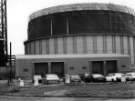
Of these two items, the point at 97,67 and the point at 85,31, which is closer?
the point at 97,67

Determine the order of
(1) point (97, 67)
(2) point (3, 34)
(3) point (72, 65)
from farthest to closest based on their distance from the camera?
1. (2) point (3, 34)
2. (1) point (97, 67)
3. (3) point (72, 65)

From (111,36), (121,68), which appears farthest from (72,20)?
(121,68)

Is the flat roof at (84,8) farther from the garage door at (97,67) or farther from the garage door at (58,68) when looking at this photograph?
the garage door at (58,68)

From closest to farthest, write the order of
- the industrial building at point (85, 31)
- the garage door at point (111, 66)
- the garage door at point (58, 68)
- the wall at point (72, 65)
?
1. the wall at point (72, 65)
2. the garage door at point (58, 68)
3. the garage door at point (111, 66)
4. the industrial building at point (85, 31)

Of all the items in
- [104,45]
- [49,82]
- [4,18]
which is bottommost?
[49,82]

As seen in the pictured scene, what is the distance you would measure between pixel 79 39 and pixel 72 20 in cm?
675

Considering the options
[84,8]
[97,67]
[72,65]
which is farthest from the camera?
[84,8]

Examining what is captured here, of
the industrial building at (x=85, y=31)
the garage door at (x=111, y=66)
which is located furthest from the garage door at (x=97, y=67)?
the industrial building at (x=85, y=31)

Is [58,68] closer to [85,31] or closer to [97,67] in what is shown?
[97,67]

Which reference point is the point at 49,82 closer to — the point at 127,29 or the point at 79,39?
the point at 79,39

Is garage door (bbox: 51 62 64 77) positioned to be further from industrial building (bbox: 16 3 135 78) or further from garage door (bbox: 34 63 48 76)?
industrial building (bbox: 16 3 135 78)

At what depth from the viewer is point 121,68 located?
7556 centimetres

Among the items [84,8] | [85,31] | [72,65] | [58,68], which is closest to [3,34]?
[58,68]

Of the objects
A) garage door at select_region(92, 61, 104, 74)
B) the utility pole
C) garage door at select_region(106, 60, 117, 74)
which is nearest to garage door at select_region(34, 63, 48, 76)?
the utility pole
